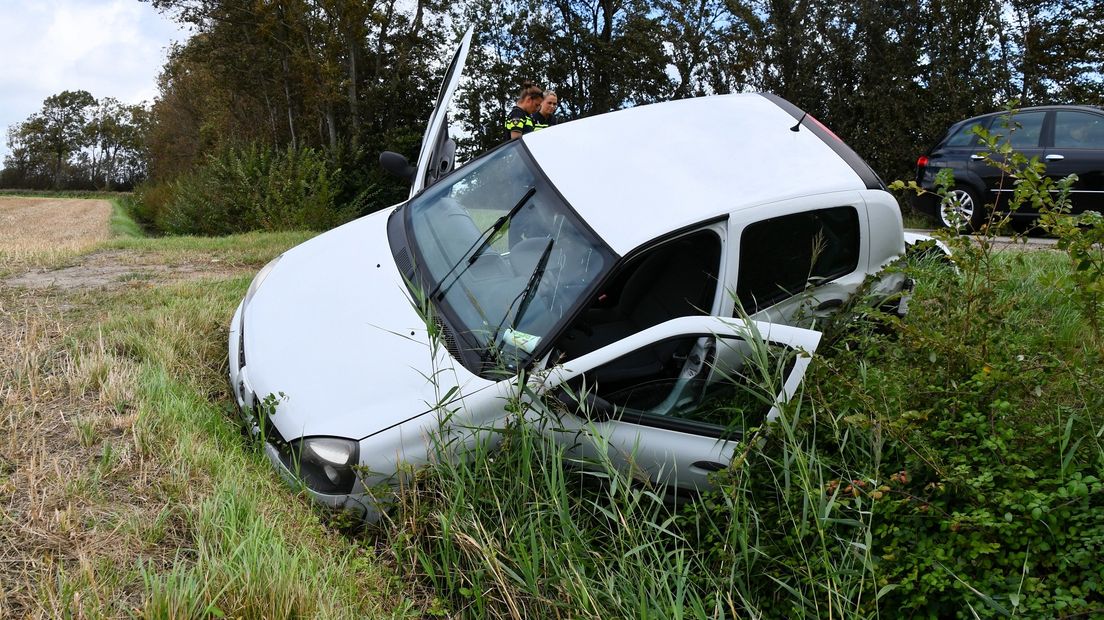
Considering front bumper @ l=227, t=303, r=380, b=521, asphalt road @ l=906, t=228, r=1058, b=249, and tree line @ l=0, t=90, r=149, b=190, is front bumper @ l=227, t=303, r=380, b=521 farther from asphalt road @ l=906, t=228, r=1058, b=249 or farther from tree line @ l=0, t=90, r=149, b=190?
tree line @ l=0, t=90, r=149, b=190

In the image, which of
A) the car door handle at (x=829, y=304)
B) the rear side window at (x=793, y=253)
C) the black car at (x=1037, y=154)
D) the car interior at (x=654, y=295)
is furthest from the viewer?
the black car at (x=1037, y=154)

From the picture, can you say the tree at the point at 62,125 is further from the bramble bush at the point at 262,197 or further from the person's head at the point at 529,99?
the person's head at the point at 529,99

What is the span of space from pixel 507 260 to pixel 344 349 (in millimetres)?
827

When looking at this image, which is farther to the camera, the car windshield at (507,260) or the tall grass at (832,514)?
the car windshield at (507,260)

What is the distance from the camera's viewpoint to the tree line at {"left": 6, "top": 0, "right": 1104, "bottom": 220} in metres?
15.1

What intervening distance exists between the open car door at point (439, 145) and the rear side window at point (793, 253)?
2.09 metres

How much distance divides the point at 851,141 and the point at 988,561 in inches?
568

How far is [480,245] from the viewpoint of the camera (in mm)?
3799

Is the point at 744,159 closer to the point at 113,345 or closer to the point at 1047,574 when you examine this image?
the point at 1047,574

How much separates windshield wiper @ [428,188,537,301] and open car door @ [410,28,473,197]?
1115mm

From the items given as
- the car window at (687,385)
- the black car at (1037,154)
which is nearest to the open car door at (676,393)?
the car window at (687,385)

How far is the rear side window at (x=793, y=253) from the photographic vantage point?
12.3 ft

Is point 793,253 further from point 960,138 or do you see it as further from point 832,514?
point 960,138

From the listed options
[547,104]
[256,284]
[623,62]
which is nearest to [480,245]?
[256,284]
